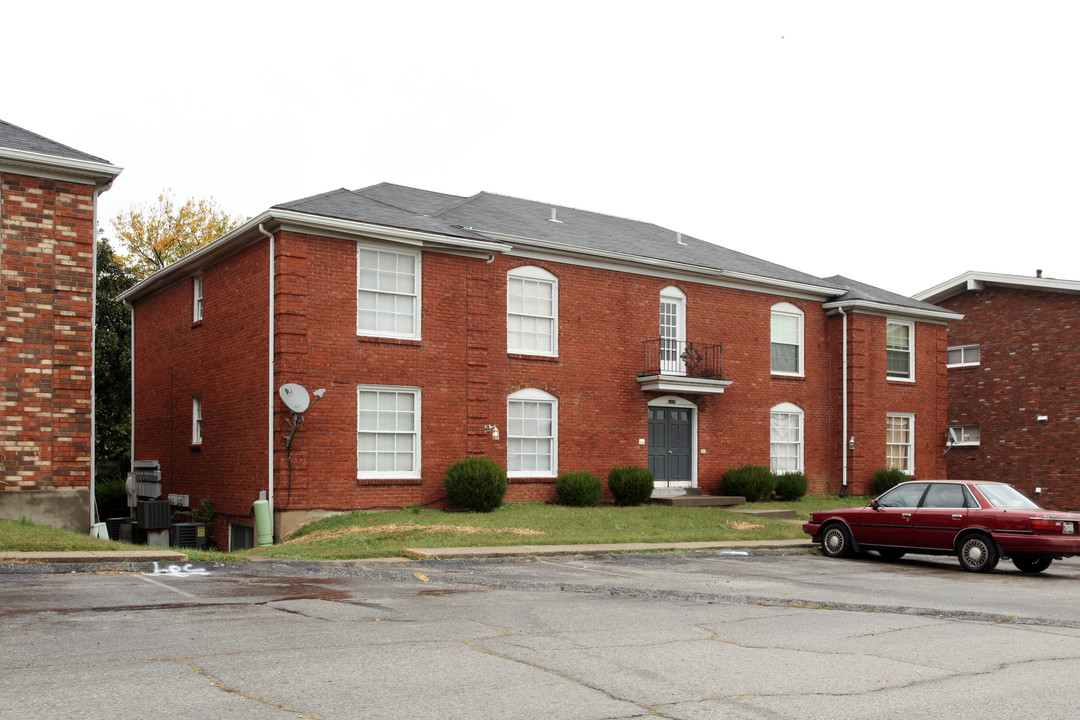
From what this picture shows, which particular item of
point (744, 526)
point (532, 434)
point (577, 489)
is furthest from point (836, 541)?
point (532, 434)

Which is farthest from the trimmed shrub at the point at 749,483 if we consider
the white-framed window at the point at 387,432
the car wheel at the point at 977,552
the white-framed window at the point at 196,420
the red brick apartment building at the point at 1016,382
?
the white-framed window at the point at 196,420

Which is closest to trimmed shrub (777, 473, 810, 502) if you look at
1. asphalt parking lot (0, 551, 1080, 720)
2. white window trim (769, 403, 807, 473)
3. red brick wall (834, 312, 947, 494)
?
white window trim (769, 403, 807, 473)

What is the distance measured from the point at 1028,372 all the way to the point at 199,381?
26.2m

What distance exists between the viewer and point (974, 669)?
7.46 m

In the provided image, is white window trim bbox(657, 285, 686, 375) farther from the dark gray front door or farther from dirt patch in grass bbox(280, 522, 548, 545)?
dirt patch in grass bbox(280, 522, 548, 545)

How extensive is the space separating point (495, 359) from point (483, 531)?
548 centimetres

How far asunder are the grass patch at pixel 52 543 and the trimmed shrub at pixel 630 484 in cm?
1103

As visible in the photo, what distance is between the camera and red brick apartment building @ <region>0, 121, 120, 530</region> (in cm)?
1656

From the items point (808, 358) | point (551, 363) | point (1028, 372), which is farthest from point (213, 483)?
point (1028, 372)

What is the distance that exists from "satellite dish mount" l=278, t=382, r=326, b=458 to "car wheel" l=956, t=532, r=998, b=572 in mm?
12097

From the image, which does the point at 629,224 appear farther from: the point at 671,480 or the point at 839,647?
the point at 839,647

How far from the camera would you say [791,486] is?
26938 mm

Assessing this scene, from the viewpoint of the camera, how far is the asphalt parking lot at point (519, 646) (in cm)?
613

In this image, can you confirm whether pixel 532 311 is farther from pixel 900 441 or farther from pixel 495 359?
pixel 900 441
